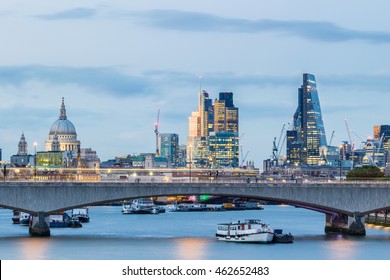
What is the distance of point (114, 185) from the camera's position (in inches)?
3595

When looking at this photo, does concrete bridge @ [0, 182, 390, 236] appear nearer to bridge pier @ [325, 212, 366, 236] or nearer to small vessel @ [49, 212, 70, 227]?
bridge pier @ [325, 212, 366, 236]

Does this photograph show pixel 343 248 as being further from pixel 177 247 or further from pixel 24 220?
pixel 24 220

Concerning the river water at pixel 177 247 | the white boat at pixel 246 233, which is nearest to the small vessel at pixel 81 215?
the river water at pixel 177 247

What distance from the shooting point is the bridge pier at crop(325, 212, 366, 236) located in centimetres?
9356

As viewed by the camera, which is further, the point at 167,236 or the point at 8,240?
the point at 167,236

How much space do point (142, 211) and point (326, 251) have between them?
100530 millimetres

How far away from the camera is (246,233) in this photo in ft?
293

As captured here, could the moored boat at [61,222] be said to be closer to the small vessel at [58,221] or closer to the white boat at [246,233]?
the small vessel at [58,221]

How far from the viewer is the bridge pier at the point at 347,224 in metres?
93.6

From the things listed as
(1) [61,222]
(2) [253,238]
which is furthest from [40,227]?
(1) [61,222]

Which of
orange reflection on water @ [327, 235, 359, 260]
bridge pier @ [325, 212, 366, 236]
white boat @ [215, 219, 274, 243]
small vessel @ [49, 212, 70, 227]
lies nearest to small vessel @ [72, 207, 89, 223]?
small vessel @ [49, 212, 70, 227]

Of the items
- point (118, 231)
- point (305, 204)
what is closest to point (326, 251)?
point (305, 204)

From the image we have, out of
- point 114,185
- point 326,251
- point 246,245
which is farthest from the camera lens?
point 114,185

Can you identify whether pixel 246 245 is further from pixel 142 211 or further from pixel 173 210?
pixel 173 210
